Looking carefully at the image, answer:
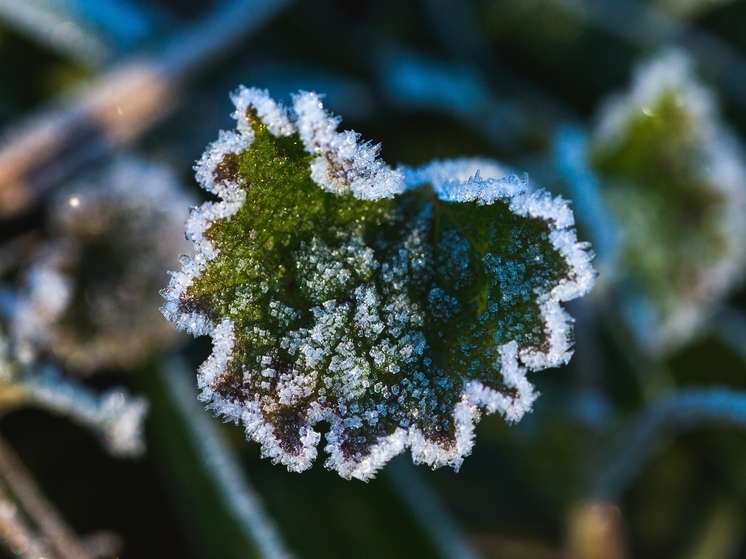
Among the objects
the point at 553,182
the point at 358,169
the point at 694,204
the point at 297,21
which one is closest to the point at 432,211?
the point at 358,169

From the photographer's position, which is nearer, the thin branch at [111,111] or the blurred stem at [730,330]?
the thin branch at [111,111]

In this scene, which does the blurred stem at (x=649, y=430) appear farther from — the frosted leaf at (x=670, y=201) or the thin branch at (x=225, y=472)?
the thin branch at (x=225, y=472)

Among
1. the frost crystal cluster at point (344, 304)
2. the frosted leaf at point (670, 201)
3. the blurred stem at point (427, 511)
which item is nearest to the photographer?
the frost crystal cluster at point (344, 304)

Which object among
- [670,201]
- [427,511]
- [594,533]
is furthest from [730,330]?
[427,511]

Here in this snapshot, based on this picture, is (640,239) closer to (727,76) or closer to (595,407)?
(595,407)

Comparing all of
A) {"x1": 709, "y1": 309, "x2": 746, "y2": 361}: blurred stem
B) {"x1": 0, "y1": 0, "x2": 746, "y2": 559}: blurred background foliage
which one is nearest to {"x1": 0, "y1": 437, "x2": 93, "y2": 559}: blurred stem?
{"x1": 0, "y1": 0, "x2": 746, "y2": 559}: blurred background foliage

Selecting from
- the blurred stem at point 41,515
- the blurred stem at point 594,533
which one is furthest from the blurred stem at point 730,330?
the blurred stem at point 41,515

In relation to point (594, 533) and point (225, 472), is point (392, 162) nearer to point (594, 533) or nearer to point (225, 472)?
point (225, 472)

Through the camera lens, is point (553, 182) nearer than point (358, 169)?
No
